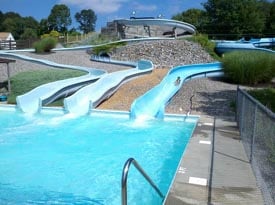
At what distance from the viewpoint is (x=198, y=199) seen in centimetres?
371

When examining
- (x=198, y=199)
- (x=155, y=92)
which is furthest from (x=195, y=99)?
(x=198, y=199)

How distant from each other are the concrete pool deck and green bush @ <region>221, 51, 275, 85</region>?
23.6ft

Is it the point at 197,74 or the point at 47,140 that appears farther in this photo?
the point at 197,74

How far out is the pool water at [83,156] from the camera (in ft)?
16.1

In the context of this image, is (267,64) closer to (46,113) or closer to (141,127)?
(141,127)

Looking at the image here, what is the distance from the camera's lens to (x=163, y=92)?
1187 cm

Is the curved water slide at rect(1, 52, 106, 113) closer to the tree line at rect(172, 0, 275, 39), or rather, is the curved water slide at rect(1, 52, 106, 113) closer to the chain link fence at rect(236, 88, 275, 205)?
the chain link fence at rect(236, 88, 275, 205)

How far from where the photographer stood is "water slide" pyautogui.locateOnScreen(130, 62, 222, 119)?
9.72 metres

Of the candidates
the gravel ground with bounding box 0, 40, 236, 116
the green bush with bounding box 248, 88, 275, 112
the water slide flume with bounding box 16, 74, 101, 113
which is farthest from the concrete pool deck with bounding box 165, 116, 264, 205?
the water slide flume with bounding box 16, 74, 101, 113

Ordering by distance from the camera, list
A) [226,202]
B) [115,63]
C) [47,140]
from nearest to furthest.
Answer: [226,202], [47,140], [115,63]

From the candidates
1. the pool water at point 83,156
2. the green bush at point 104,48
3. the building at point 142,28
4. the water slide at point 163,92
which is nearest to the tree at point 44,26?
the building at point 142,28

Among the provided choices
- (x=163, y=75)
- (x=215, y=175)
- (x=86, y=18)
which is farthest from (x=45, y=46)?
(x=86, y=18)

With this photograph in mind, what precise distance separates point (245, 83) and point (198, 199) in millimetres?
10927

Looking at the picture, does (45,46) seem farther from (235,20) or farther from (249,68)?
(235,20)
